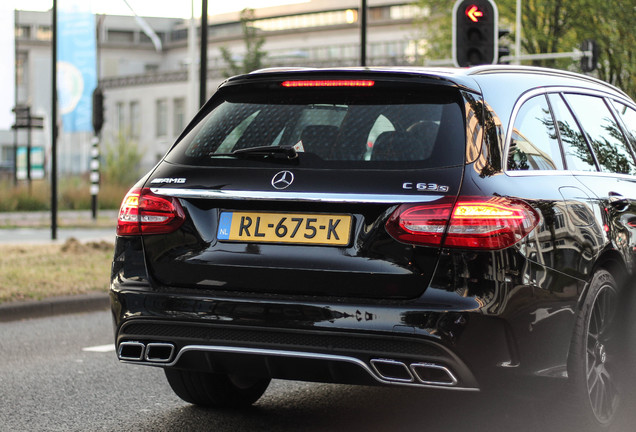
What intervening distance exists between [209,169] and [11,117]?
19.2m

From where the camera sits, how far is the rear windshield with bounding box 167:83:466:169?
4.58 m

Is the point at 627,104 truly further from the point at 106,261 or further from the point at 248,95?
the point at 106,261

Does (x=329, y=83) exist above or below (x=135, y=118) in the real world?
above

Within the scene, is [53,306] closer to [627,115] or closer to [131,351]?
[131,351]

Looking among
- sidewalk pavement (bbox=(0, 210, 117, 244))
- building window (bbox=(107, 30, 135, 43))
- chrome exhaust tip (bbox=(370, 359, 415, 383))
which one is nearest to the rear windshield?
chrome exhaust tip (bbox=(370, 359, 415, 383))

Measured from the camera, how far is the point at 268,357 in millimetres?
4523

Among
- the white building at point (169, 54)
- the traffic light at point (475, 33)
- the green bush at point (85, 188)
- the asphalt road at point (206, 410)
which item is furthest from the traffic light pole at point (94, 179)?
the white building at point (169, 54)

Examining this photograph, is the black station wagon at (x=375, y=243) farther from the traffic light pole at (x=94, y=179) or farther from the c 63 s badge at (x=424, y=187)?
the traffic light pole at (x=94, y=179)

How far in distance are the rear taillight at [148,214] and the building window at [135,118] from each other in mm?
88608

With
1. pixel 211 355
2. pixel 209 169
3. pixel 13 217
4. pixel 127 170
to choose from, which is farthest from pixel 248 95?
pixel 127 170

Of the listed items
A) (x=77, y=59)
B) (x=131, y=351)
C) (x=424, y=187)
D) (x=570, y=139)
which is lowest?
(x=131, y=351)

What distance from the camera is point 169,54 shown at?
4296 inches

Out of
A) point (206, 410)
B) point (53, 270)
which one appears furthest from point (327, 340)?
point (53, 270)

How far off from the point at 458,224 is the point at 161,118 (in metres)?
88.4
